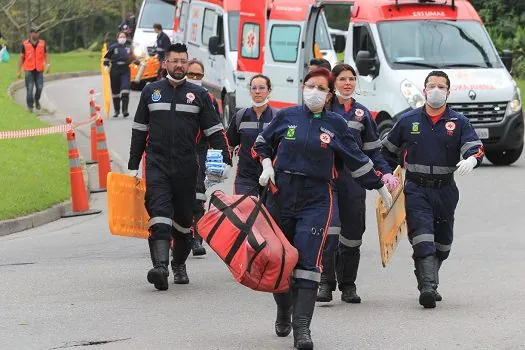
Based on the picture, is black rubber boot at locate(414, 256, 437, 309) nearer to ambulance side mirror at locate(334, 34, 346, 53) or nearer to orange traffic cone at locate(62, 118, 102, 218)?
orange traffic cone at locate(62, 118, 102, 218)

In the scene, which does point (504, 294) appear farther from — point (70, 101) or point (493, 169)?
point (70, 101)

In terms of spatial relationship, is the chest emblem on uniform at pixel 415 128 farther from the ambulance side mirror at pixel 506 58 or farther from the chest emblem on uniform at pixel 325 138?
the ambulance side mirror at pixel 506 58

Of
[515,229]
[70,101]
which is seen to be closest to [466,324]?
[515,229]

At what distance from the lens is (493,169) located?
2106 cm

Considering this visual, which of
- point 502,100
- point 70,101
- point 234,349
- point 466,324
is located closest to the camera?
point 234,349

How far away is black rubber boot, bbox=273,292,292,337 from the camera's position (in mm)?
9164

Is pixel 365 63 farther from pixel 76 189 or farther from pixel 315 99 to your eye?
pixel 315 99

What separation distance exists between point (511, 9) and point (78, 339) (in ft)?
111

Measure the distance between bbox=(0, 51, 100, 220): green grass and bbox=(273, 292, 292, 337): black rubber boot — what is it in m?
7.22

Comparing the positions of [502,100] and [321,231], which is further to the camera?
[502,100]

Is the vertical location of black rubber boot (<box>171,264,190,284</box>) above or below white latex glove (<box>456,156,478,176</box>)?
below

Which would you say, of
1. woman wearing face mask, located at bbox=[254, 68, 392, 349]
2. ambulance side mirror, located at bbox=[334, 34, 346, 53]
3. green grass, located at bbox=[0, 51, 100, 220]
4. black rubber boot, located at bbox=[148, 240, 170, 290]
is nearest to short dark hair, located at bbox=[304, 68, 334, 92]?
woman wearing face mask, located at bbox=[254, 68, 392, 349]

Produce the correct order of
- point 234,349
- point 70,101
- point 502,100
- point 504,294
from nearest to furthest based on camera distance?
point 234,349 < point 504,294 < point 502,100 < point 70,101

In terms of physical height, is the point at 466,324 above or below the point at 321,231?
below
